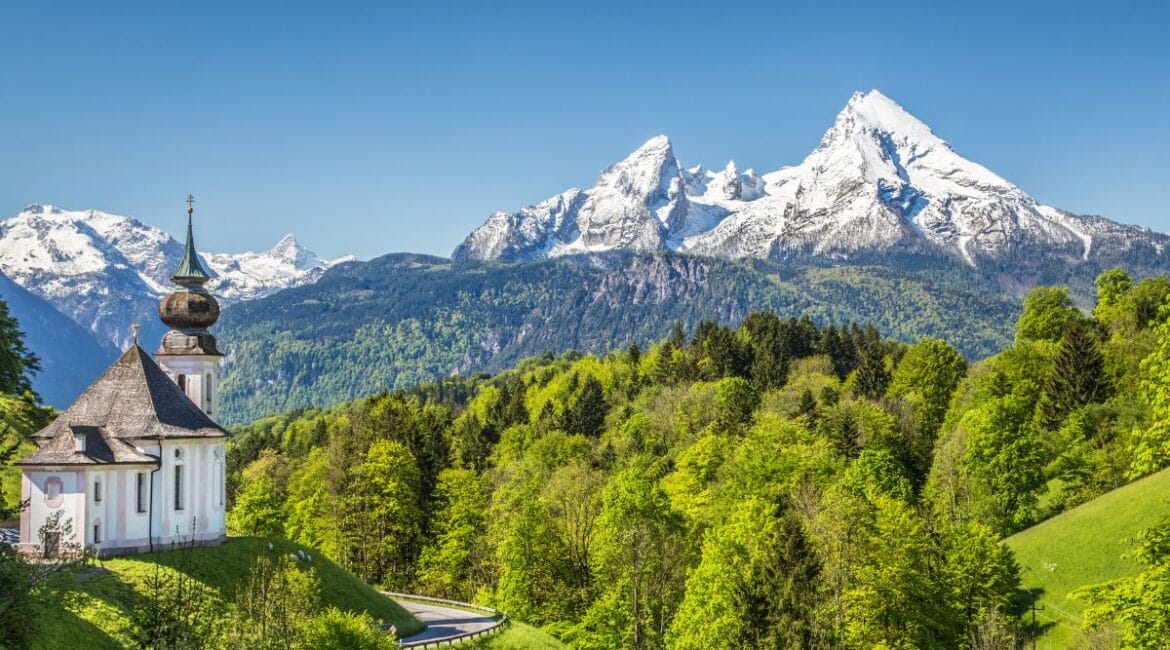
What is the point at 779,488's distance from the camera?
65875 millimetres

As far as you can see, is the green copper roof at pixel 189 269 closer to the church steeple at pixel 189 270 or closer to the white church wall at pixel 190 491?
the church steeple at pixel 189 270

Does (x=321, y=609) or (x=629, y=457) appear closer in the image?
(x=321, y=609)

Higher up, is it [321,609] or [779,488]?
[779,488]

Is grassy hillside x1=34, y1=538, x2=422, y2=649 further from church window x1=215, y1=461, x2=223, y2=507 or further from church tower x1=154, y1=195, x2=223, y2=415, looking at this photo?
church tower x1=154, y1=195, x2=223, y2=415

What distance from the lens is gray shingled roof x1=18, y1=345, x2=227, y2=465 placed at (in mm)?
51469

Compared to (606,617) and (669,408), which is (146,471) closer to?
(606,617)

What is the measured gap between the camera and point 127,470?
52.8 m

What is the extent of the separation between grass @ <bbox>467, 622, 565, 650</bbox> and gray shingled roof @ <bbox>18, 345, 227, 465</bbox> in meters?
15.1

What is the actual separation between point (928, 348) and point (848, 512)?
5538 centimetres

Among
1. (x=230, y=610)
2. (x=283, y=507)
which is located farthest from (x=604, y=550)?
(x=283, y=507)

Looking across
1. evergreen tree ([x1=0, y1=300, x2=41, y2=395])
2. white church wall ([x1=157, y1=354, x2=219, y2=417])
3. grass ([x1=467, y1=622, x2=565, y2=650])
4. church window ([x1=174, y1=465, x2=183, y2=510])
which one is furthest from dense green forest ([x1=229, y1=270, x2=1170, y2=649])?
evergreen tree ([x1=0, y1=300, x2=41, y2=395])

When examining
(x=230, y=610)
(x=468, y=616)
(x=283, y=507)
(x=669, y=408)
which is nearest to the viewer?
(x=230, y=610)

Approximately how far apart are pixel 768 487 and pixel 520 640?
50.3ft

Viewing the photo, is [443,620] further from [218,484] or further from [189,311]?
[189,311]
